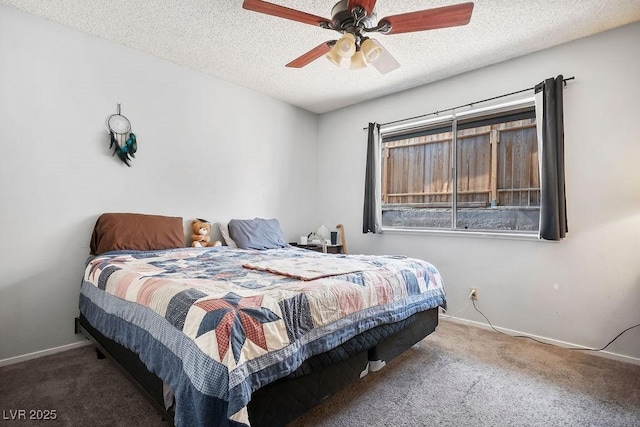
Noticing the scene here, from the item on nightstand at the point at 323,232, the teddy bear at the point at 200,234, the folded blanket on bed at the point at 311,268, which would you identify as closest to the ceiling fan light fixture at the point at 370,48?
the folded blanket on bed at the point at 311,268

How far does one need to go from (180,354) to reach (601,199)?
3.10m

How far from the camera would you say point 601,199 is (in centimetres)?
249

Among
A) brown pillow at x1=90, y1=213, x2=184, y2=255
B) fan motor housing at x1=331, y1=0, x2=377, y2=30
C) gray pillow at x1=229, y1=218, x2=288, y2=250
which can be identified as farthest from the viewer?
gray pillow at x1=229, y1=218, x2=288, y2=250

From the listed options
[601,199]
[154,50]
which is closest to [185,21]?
[154,50]

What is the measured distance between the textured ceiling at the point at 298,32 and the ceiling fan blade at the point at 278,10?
0.47 m

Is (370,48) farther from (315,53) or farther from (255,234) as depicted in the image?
(255,234)

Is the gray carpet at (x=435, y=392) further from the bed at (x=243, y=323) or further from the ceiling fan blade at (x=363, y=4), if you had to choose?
the ceiling fan blade at (x=363, y=4)

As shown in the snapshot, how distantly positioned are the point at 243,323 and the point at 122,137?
2.40 meters

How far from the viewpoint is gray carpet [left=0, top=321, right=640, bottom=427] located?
1.61 m

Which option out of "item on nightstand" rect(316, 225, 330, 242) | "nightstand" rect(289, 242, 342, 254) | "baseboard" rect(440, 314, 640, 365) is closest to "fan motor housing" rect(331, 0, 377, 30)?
"nightstand" rect(289, 242, 342, 254)

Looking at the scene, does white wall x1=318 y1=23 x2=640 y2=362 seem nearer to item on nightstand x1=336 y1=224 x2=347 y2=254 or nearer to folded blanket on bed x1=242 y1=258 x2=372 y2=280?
item on nightstand x1=336 y1=224 x2=347 y2=254

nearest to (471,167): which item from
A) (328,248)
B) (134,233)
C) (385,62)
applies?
(385,62)

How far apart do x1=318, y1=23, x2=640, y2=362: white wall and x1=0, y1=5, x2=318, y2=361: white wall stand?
9.05 feet

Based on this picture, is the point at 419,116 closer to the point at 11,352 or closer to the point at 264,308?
the point at 264,308
